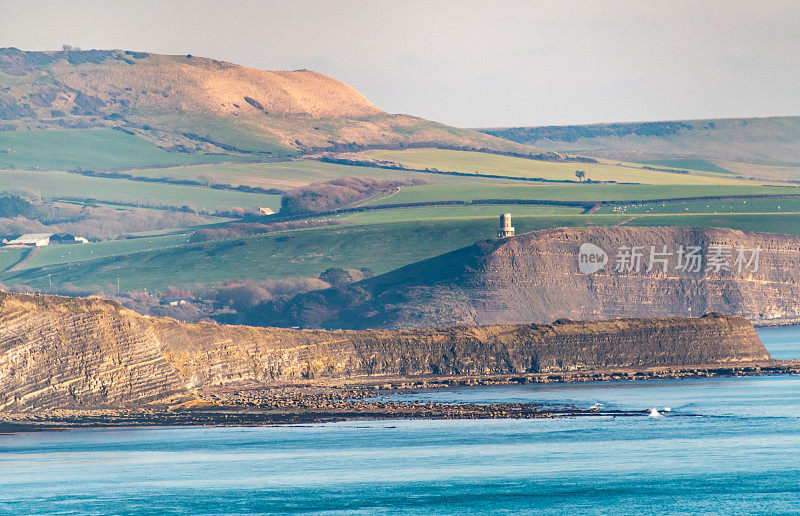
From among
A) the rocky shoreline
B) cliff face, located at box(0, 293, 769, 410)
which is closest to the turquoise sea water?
the rocky shoreline

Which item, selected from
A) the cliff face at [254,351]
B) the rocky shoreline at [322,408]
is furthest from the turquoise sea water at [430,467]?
the cliff face at [254,351]

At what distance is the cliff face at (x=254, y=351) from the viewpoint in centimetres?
9219

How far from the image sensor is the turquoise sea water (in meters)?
66.5

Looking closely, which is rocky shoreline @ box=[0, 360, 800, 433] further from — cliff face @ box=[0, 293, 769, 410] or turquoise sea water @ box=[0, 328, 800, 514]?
turquoise sea water @ box=[0, 328, 800, 514]

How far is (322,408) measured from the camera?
10431 centimetres

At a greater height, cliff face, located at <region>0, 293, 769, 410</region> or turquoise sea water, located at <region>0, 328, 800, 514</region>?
cliff face, located at <region>0, 293, 769, 410</region>

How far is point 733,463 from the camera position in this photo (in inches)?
2982

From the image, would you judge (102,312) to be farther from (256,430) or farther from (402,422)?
(402,422)

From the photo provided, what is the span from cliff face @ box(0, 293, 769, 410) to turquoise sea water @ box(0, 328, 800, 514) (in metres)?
5.41

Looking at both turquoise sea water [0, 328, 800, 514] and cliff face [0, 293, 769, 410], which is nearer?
turquoise sea water [0, 328, 800, 514]

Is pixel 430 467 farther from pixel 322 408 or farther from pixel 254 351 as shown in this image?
pixel 254 351

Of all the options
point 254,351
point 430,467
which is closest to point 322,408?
point 254,351

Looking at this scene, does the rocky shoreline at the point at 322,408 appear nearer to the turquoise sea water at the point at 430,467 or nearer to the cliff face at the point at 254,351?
the cliff face at the point at 254,351

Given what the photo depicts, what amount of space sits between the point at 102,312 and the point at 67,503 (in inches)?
1163
